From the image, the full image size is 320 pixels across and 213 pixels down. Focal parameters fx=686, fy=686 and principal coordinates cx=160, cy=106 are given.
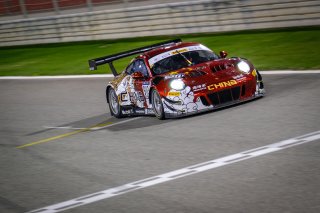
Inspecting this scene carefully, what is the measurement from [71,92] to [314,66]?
6.16 m

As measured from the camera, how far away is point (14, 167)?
10.2 meters

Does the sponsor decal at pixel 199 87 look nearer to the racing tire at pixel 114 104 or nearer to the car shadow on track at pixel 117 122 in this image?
the car shadow on track at pixel 117 122

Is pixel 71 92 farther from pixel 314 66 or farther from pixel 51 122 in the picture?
pixel 314 66

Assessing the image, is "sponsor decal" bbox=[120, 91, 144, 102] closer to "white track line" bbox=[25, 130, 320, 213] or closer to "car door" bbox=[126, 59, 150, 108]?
"car door" bbox=[126, 59, 150, 108]

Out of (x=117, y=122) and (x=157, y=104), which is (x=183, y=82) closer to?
(x=157, y=104)

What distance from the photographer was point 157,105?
39.4ft

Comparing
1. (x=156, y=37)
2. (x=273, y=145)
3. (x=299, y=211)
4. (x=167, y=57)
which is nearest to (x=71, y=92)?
(x=167, y=57)

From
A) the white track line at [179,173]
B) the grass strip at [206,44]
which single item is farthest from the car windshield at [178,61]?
the white track line at [179,173]

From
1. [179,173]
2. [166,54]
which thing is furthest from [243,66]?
[179,173]

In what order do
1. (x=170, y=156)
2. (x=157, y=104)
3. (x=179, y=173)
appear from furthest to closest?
(x=157, y=104) < (x=170, y=156) < (x=179, y=173)

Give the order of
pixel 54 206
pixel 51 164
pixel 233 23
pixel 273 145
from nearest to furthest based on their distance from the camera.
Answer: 1. pixel 54 206
2. pixel 273 145
3. pixel 51 164
4. pixel 233 23

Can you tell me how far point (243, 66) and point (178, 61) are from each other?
1241mm

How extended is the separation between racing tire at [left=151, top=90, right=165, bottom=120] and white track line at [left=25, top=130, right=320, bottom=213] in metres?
3.33

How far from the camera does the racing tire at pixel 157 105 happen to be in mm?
11812
